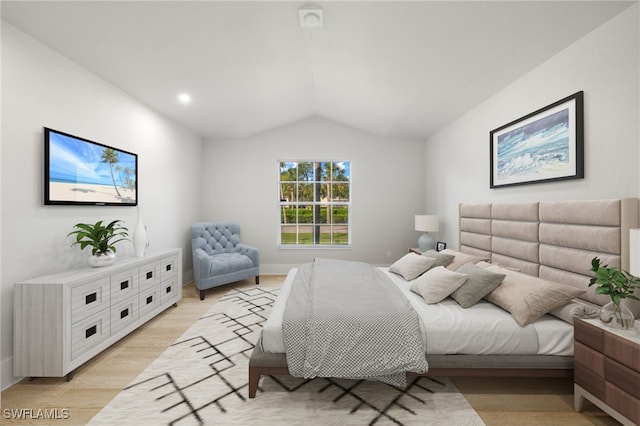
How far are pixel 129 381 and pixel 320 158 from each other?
13.9 feet

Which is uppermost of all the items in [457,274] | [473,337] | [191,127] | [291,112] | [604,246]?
[291,112]

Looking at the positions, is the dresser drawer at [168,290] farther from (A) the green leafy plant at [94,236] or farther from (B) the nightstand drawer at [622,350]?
(B) the nightstand drawer at [622,350]

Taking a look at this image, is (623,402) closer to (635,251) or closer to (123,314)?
(635,251)

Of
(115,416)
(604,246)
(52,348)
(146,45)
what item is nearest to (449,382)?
(604,246)

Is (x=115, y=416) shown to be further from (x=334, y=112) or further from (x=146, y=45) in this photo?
(x=334, y=112)

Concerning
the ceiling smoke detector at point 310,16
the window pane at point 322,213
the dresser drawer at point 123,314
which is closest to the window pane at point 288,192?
the window pane at point 322,213

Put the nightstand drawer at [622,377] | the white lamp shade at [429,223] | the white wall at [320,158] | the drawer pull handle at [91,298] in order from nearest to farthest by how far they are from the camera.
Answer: the nightstand drawer at [622,377] → the drawer pull handle at [91,298] → the white lamp shade at [429,223] → the white wall at [320,158]

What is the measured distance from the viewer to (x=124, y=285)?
259cm

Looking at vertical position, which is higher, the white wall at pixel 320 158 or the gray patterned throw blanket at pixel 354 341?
the white wall at pixel 320 158

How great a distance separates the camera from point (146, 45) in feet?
8.13

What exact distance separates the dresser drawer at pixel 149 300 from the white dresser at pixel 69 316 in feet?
0.39

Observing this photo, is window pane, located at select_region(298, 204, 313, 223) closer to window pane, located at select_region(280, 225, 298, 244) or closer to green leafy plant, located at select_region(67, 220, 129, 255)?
window pane, located at select_region(280, 225, 298, 244)

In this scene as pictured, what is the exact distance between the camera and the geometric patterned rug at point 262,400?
1.65 m

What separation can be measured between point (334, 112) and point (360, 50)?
203 centimetres
